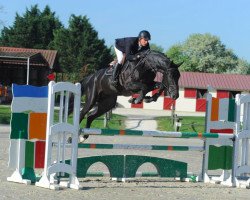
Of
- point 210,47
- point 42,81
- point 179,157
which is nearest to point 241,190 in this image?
point 179,157

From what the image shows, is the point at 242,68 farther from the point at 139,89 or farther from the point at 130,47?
the point at 139,89

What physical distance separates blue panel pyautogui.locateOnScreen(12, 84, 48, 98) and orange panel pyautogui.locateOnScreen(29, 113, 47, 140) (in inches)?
11.9

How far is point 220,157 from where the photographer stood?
1032cm

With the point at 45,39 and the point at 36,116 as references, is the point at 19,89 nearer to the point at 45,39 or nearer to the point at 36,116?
the point at 36,116

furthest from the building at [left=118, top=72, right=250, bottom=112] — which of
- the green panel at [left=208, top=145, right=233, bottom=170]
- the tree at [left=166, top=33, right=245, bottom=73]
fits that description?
the green panel at [left=208, top=145, right=233, bottom=170]

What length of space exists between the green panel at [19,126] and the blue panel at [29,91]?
305mm

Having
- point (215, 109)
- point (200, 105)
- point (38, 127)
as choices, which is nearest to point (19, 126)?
point (38, 127)

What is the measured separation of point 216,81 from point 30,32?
29.4m

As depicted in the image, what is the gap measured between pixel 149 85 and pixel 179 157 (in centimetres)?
444

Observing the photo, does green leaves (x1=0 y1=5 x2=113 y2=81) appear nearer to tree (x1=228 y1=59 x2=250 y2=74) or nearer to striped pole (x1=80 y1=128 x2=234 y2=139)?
tree (x1=228 y1=59 x2=250 y2=74)

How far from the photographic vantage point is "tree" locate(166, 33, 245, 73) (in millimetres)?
100500

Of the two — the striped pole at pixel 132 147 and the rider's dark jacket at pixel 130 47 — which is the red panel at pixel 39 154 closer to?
the striped pole at pixel 132 147

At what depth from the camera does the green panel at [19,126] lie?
888 cm

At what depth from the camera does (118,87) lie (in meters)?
10.8
